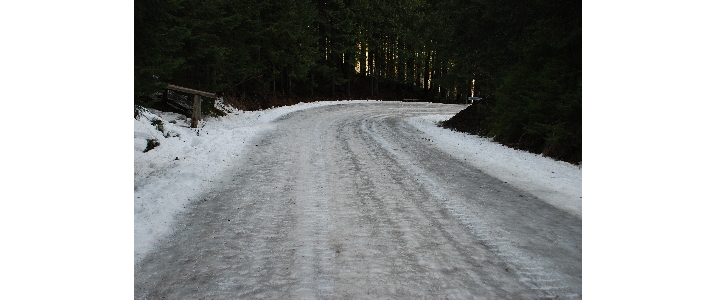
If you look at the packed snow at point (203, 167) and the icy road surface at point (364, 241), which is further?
the packed snow at point (203, 167)

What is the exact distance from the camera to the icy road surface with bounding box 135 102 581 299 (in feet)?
12.2

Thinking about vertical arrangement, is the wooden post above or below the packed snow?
above

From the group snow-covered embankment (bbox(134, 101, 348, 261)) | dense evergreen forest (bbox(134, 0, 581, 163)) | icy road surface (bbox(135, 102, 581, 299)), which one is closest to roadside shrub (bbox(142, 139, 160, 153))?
snow-covered embankment (bbox(134, 101, 348, 261))

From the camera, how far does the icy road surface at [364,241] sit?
3725 millimetres

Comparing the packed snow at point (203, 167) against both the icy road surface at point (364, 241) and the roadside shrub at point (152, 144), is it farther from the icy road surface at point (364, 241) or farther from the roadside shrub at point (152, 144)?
the icy road surface at point (364, 241)

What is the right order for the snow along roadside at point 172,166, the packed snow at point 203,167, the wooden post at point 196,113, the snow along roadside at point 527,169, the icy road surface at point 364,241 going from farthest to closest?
Result: the wooden post at point 196,113 < the snow along roadside at point 527,169 < the packed snow at point 203,167 < the snow along roadside at point 172,166 < the icy road surface at point 364,241

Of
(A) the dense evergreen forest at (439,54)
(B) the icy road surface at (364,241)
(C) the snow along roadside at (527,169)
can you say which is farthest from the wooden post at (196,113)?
(C) the snow along roadside at (527,169)

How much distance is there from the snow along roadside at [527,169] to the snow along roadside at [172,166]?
5.12 m

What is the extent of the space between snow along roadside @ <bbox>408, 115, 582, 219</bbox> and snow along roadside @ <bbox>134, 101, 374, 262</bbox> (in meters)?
5.12

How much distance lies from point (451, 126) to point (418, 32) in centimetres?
398

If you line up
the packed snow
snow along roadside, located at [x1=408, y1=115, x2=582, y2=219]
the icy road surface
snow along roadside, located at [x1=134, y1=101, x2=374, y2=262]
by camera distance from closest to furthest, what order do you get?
the icy road surface
snow along roadside, located at [x1=134, y1=101, x2=374, y2=262]
the packed snow
snow along roadside, located at [x1=408, y1=115, x2=582, y2=219]

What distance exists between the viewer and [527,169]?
9.40 m

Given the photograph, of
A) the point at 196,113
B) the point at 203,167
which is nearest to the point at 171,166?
the point at 203,167

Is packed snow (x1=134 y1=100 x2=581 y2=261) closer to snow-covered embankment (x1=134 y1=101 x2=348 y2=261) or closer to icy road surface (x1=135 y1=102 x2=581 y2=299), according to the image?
snow-covered embankment (x1=134 y1=101 x2=348 y2=261)
